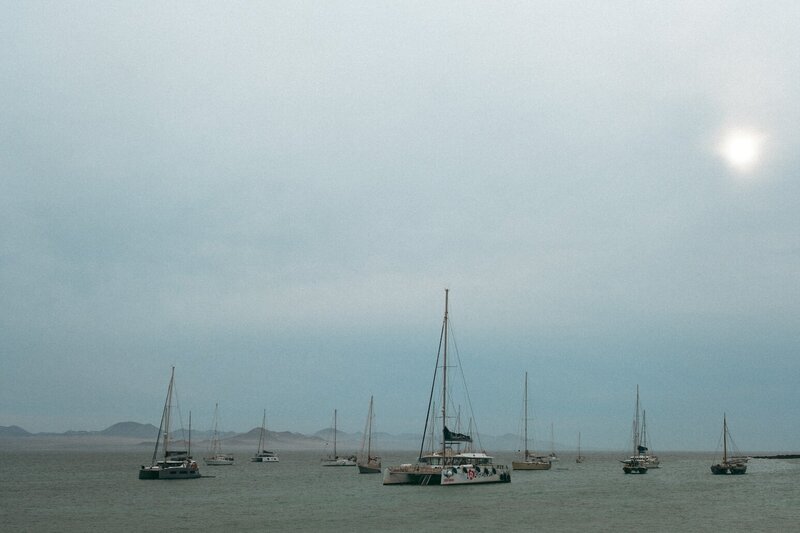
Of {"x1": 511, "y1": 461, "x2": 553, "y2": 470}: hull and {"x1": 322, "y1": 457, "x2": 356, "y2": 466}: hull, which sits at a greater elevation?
{"x1": 511, "y1": 461, "x2": 553, "y2": 470}: hull

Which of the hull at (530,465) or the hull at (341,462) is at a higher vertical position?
the hull at (530,465)

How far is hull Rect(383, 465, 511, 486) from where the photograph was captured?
8206 cm

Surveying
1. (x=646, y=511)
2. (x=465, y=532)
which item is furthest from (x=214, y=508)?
(x=646, y=511)

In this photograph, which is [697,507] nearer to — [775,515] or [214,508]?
[775,515]

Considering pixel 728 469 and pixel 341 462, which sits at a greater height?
pixel 728 469

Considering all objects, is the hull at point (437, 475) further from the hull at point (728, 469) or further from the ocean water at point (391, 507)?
the hull at point (728, 469)

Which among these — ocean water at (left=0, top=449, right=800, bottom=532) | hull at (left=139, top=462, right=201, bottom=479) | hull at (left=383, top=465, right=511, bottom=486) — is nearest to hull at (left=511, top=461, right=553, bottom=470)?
ocean water at (left=0, top=449, right=800, bottom=532)

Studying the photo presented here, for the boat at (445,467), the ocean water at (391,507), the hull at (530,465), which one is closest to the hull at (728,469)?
the hull at (530,465)

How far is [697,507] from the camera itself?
237 feet

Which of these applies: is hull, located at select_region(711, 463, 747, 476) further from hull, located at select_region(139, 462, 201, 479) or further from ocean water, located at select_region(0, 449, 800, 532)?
hull, located at select_region(139, 462, 201, 479)

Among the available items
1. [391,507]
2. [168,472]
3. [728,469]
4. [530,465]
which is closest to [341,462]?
[530,465]

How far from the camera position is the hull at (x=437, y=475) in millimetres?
82062

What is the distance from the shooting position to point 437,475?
8194 centimetres

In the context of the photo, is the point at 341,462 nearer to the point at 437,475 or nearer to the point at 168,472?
the point at 168,472
